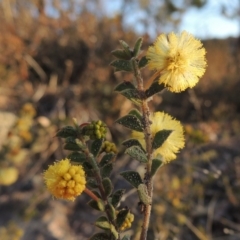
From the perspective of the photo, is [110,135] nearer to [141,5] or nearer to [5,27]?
[5,27]

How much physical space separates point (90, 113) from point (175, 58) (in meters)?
3.42

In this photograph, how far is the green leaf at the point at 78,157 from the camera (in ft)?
2.58

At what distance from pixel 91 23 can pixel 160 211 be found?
371 cm

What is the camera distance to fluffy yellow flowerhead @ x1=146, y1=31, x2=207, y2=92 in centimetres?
75

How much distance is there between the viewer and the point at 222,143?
3.83 metres

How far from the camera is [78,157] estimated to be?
792mm

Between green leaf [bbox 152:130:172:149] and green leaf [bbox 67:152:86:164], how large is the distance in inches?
5.7

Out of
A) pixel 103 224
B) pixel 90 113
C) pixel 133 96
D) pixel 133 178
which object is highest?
pixel 133 96

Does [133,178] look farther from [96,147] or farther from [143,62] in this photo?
[143,62]

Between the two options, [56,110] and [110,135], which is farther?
[56,110]

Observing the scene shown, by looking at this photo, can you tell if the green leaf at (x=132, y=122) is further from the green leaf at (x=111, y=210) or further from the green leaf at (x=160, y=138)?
the green leaf at (x=111, y=210)

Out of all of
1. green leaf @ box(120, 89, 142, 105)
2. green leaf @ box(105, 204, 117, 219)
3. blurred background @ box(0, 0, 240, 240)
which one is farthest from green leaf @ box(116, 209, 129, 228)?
blurred background @ box(0, 0, 240, 240)

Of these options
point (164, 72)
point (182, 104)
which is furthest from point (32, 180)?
point (164, 72)

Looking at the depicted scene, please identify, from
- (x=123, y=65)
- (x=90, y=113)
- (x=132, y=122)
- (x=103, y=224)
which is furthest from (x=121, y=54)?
(x=90, y=113)
